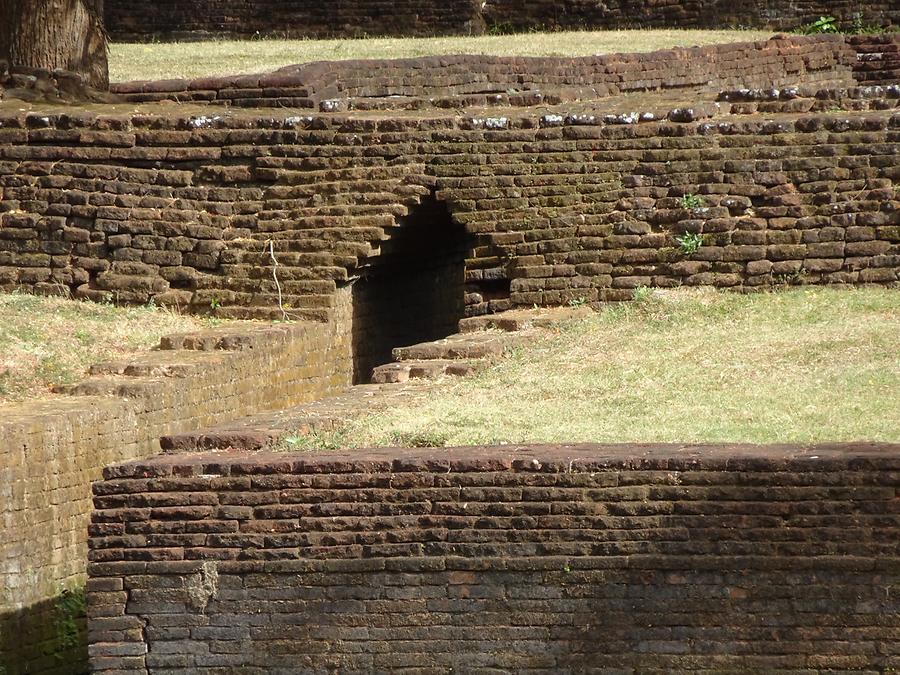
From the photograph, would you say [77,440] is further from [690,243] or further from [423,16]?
[423,16]

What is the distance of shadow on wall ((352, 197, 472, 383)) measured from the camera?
11.3 meters

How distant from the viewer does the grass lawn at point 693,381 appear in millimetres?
7484

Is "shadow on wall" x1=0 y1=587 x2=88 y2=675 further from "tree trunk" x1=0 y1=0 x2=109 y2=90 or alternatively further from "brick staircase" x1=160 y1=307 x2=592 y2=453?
"tree trunk" x1=0 y1=0 x2=109 y2=90

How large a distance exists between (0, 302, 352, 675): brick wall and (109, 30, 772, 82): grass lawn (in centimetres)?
783

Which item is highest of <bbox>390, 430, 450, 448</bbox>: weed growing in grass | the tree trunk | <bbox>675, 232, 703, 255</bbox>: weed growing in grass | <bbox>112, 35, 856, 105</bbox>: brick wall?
the tree trunk

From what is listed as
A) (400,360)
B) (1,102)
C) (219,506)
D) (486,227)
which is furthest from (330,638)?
(1,102)

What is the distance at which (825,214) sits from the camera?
35.0 feet

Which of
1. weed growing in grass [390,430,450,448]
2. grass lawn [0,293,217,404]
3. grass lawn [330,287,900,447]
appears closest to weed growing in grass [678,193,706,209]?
grass lawn [330,287,900,447]

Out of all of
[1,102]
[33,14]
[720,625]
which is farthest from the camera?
[33,14]

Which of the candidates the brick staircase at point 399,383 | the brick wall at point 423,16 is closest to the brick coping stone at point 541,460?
the brick staircase at point 399,383

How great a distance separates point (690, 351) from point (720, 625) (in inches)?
112

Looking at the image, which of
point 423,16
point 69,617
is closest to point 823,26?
point 423,16

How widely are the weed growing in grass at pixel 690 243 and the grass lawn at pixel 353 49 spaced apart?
7705 millimetres

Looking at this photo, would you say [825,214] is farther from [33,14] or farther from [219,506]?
[33,14]
